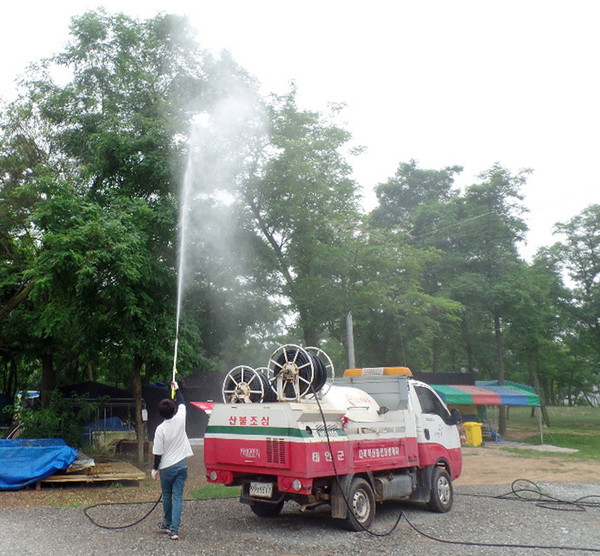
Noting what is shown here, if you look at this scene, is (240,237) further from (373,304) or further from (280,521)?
(280,521)

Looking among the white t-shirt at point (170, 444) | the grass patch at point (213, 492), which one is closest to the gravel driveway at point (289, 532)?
the grass patch at point (213, 492)

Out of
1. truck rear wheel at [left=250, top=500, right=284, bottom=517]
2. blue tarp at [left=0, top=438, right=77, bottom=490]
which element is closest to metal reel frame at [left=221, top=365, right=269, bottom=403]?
truck rear wheel at [left=250, top=500, right=284, bottom=517]

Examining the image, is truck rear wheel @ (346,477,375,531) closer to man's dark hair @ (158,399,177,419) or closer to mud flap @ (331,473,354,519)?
mud flap @ (331,473,354,519)

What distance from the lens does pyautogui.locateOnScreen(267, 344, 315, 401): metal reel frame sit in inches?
311

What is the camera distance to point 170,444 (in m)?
7.43

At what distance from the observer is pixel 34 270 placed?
1184 centimetres

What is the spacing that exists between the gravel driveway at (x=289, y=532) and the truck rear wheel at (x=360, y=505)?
180 mm

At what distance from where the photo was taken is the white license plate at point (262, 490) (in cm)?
754

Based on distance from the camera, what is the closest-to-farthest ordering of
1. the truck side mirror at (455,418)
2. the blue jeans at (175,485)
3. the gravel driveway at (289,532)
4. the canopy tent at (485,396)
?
the gravel driveway at (289,532)
the blue jeans at (175,485)
the truck side mirror at (455,418)
the canopy tent at (485,396)

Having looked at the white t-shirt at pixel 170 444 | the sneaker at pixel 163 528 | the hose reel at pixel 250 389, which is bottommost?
the sneaker at pixel 163 528

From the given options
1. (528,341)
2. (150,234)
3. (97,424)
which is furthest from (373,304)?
(528,341)

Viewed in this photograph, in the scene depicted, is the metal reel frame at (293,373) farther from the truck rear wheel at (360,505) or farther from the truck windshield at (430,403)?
the truck windshield at (430,403)

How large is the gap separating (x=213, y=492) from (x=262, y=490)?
421 centimetres

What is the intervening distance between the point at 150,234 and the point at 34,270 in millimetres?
3040
